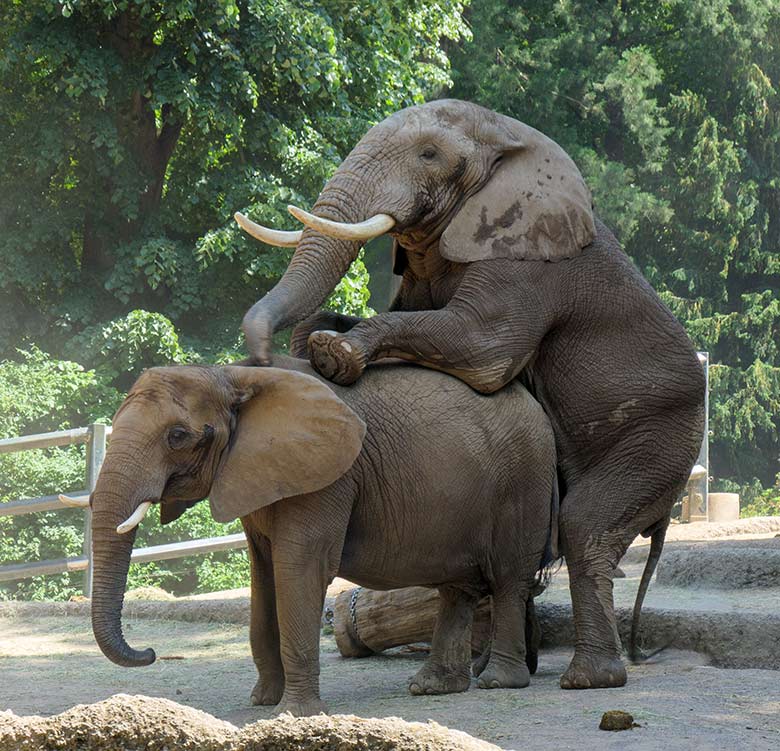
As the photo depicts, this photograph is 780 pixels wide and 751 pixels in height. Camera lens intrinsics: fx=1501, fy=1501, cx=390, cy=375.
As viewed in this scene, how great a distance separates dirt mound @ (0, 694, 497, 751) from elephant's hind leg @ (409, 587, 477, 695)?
2107 mm

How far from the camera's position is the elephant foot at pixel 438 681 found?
620 cm

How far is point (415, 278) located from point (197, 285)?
12733mm

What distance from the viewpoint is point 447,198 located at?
6289 millimetres

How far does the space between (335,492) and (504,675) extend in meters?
1.17

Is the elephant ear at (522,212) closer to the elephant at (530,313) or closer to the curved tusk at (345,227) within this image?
the elephant at (530,313)

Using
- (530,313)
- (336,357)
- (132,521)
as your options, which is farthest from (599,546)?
(132,521)

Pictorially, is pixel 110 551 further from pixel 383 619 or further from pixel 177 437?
pixel 383 619

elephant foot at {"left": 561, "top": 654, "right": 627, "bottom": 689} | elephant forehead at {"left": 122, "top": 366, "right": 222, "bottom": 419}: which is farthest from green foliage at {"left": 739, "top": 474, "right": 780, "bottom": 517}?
elephant forehead at {"left": 122, "top": 366, "right": 222, "bottom": 419}

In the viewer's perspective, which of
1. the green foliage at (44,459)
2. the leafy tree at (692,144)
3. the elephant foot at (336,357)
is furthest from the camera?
the leafy tree at (692,144)

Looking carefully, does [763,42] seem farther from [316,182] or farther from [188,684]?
[188,684]

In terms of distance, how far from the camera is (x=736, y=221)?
30.2 meters

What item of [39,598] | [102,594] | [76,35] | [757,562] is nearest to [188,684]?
[102,594]

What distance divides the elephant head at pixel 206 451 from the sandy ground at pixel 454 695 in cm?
83

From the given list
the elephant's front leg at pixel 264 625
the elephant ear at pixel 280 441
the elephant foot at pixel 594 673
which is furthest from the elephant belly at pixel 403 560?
the elephant foot at pixel 594 673
